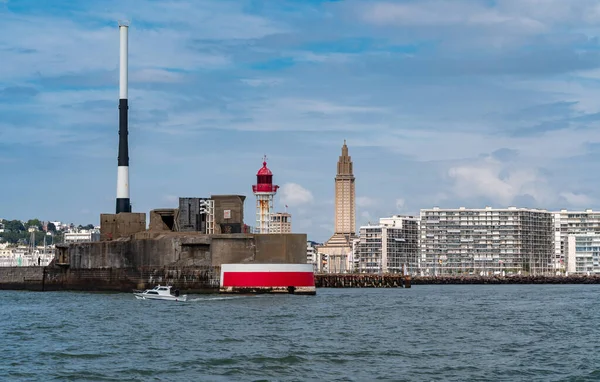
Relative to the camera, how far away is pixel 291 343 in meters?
46.9

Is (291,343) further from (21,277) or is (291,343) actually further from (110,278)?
(21,277)

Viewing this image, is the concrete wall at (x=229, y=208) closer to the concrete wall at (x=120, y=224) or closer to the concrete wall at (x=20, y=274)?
the concrete wall at (x=120, y=224)

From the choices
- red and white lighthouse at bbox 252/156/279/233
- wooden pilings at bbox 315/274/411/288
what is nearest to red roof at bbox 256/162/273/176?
red and white lighthouse at bbox 252/156/279/233

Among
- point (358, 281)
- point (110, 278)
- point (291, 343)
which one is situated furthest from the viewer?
point (358, 281)

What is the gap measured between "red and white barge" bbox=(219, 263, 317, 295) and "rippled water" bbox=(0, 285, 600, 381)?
37.1 ft

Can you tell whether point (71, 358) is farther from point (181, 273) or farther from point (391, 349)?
point (181, 273)

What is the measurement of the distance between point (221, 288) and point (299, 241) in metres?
8.09

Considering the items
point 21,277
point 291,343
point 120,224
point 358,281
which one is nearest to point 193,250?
point 120,224

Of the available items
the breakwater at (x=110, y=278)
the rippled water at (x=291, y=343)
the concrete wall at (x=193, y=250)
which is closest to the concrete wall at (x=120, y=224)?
the concrete wall at (x=193, y=250)

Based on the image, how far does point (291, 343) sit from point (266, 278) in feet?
127

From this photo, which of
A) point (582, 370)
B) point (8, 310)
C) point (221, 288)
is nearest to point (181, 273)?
point (221, 288)

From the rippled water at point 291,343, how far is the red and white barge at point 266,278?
37.1ft

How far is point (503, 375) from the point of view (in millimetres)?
36844

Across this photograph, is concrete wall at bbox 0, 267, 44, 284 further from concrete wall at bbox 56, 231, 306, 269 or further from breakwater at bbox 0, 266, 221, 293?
concrete wall at bbox 56, 231, 306, 269
